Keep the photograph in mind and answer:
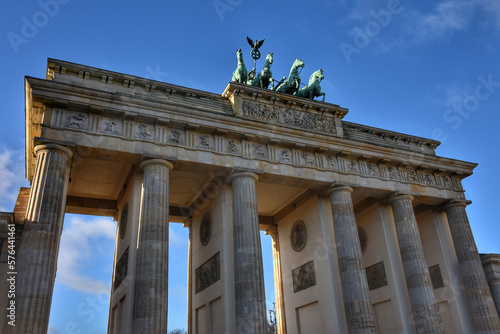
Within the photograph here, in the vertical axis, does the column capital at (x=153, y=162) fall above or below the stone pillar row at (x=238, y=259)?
above

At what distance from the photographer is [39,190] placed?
15.7 m

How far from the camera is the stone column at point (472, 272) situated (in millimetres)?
22734

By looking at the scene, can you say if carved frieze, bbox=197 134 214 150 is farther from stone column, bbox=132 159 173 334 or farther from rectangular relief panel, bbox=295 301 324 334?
rectangular relief panel, bbox=295 301 324 334

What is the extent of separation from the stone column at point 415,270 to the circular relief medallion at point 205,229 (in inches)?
403

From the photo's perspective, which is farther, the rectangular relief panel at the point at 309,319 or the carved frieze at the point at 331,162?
the carved frieze at the point at 331,162

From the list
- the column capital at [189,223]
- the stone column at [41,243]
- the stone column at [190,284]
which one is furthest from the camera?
the column capital at [189,223]

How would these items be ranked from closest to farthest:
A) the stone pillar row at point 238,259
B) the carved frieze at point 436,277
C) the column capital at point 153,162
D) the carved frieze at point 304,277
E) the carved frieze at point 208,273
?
the stone pillar row at point 238,259 → the column capital at point 153,162 → the carved frieze at point 208,273 → the carved frieze at point 304,277 → the carved frieze at point 436,277

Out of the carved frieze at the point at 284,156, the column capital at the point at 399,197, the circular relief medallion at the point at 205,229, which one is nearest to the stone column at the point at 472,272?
the column capital at the point at 399,197

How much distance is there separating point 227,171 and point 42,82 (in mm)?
8557

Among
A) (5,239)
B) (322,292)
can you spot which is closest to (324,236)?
(322,292)

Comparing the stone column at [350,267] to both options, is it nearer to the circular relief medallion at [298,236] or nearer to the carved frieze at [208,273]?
the circular relief medallion at [298,236]

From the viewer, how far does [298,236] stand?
24.6 m

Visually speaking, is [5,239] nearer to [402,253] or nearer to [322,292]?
[322,292]

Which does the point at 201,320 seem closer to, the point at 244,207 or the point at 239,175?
the point at 244,207
